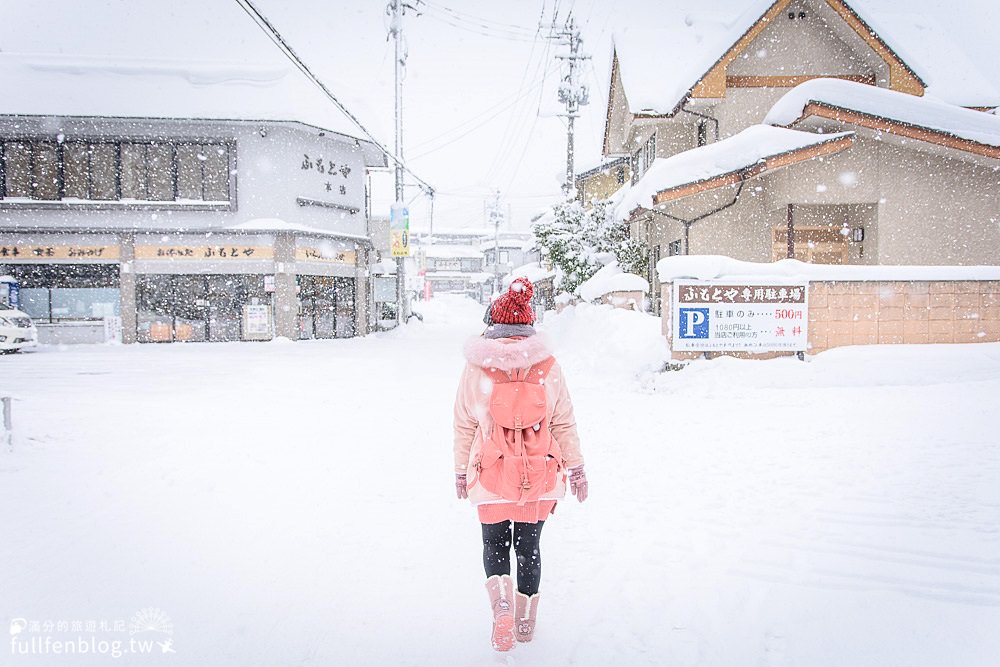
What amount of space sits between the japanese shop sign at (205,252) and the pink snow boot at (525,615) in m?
22.1

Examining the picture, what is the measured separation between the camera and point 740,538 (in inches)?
154

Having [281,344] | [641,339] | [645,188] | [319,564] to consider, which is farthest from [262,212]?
[319,564]

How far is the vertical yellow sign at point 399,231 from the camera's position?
24.8 metres

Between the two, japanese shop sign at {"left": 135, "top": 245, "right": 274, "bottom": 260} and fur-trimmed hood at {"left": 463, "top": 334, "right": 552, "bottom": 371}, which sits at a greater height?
japanese shop sign at {"left": 135, "top": 245, "right": 274, "bottom": 260}

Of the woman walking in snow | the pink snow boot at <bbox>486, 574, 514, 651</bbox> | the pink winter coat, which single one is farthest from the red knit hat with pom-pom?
the pink snow boot at <bbox>486, 574, 514, 651</bbox>

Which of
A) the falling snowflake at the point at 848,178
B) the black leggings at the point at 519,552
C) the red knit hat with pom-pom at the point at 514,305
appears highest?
the falling snowflake at the point at 848,178

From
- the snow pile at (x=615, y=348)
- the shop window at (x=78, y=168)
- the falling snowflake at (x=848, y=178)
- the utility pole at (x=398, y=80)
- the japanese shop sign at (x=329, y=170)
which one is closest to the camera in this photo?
the snow pile at (x=615, y=348)

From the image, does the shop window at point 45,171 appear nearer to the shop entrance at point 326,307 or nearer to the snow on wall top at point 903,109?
the shop entrance at point 326,307

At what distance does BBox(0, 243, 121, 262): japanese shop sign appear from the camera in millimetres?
21516

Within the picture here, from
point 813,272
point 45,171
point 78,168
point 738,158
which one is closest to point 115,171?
point 78,168

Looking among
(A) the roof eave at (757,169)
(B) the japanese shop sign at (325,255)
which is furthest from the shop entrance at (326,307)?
(A) the roof eave at (757,169)

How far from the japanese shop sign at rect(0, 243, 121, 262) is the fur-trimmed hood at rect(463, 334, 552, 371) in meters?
24.2

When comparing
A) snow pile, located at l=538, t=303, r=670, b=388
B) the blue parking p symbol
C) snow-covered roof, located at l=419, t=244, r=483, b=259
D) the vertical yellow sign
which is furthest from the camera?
snow-covered roof, located at l=419, t=244, r=483, b=259

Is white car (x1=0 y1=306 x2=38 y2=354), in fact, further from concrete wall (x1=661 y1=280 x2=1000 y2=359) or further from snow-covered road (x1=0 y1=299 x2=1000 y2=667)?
concrete wall (x1=661 y1=280 x2=1000 y2=359)
